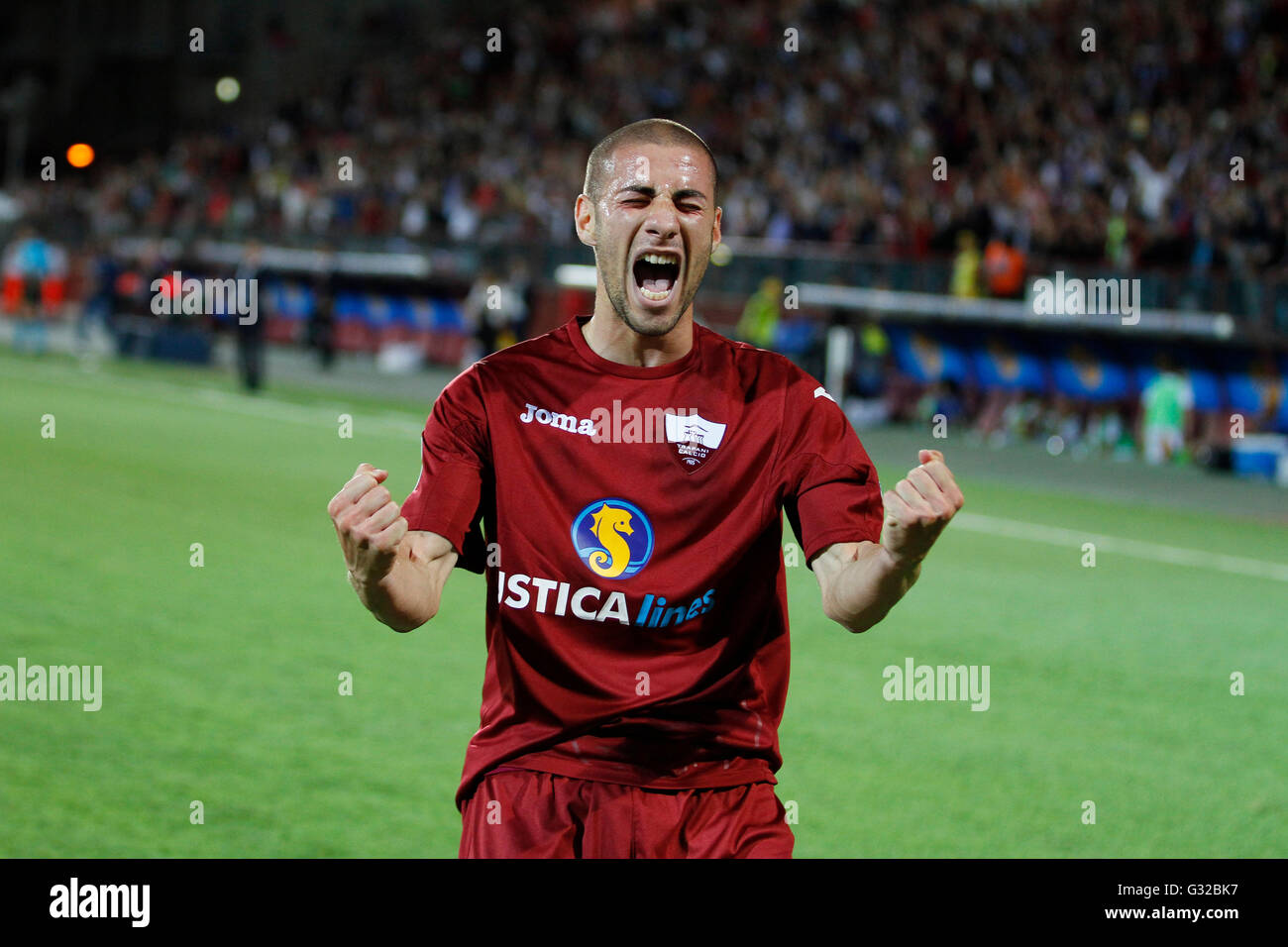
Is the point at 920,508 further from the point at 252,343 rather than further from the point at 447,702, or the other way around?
the point at 252,343

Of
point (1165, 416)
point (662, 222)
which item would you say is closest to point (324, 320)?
point (1165, 416)

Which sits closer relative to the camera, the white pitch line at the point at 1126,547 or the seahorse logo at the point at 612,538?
the seahorse logo at the point at 612,538

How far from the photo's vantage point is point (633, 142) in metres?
3.99

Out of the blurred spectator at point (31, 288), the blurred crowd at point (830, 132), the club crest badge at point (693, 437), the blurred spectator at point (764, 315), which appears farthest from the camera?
the blurred spectator at point (31, 288)

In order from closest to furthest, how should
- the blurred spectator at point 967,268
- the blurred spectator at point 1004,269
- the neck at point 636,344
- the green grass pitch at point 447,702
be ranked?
the neck at point 636,344, the green grass pitch at point 447,702, the blurred spectator at point 1004,269, the blurred spectator at point 967,268

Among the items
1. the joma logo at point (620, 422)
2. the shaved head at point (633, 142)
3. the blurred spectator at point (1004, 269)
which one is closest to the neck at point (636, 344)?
the joma logo at point (620, 422)

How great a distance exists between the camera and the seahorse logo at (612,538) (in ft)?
12.6

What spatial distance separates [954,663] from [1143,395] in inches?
543

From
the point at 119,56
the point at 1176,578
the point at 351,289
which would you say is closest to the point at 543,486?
the point at 1176,578

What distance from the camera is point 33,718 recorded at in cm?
803

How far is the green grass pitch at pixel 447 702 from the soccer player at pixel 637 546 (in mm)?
2782

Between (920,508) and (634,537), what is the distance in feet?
2.23

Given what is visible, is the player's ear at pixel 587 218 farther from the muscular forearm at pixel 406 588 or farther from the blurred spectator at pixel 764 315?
the blurred spectator at pixel 764 315

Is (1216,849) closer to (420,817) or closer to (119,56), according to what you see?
(420,817)
